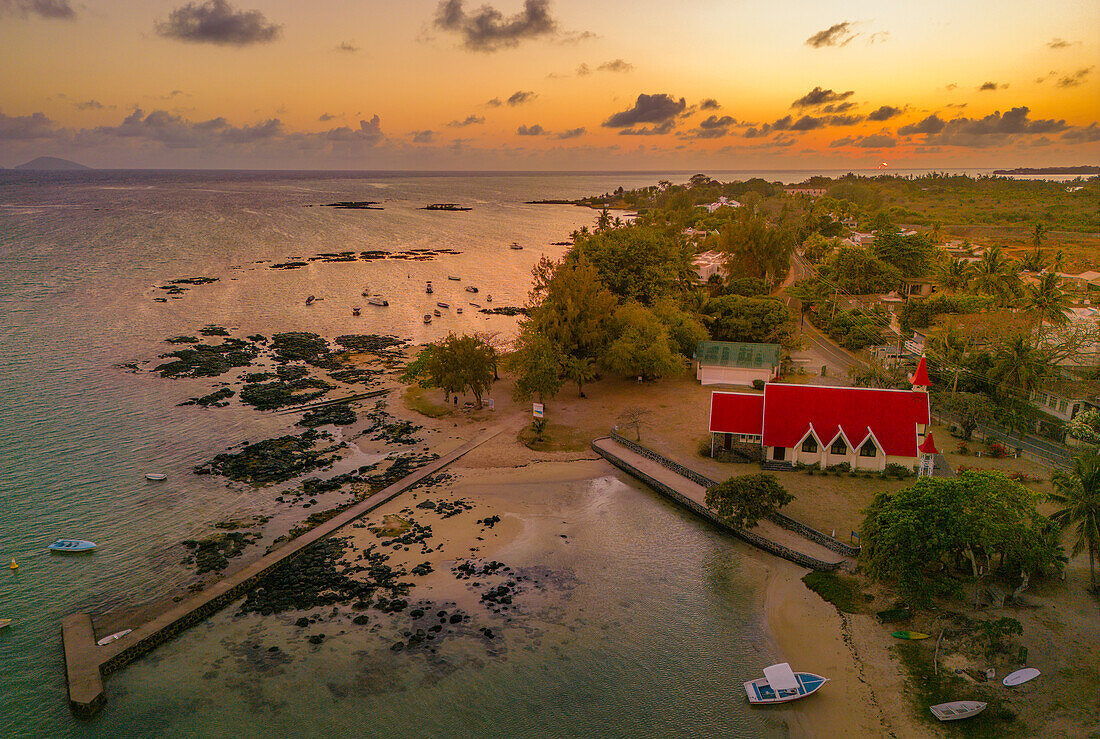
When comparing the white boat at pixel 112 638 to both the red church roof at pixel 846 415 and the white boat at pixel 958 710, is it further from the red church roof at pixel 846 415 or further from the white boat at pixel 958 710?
the red church roof at pixel 846 415

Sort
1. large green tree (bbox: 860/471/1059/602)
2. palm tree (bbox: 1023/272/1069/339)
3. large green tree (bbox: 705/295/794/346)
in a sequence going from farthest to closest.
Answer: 1. large green tree (bbox: 705/295/794/346)
2. palm tree (bbox: 1023/272/1069/339)
3. large green tree (bbox: 860/471/1059/602)

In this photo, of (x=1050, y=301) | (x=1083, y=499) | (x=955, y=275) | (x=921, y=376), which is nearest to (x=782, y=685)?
(x=1083, y=499)

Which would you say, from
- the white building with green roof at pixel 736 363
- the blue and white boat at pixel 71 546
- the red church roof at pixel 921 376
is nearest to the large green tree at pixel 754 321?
the white building with green roof at pixel 736 363

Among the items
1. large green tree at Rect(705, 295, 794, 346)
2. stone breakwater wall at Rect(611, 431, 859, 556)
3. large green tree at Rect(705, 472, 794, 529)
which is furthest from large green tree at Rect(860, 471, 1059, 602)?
large green tree at Rect(705, 295, 794, 346)

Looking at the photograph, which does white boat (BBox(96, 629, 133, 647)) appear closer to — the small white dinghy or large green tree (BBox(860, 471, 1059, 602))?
large green tree (BBox(860, 471, 1059, 602))

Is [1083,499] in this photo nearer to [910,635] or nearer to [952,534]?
[952,534]

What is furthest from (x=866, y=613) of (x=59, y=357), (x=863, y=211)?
(x=863, y=211)

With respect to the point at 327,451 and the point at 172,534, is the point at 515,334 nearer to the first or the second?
the point at 327,451
